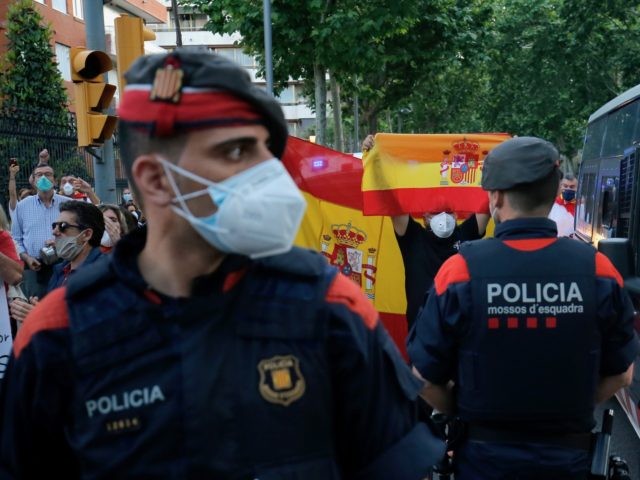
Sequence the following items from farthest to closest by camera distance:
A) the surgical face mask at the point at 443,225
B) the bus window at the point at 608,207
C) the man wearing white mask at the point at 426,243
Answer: the bus window at the point at 608,207
the surgical face mask at the point at 443,225
the man wearing white mask at the point at 426,243

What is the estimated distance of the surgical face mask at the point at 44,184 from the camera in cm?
897

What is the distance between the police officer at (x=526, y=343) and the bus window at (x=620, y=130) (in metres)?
Result: 4.15

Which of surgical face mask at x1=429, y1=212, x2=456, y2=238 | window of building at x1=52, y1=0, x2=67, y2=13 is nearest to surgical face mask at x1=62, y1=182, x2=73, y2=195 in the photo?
surgical face mask at x1=429, y1=212, x2=456, y2=238

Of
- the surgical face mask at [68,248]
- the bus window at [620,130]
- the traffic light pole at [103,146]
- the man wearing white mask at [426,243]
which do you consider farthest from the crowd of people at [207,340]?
the traffic light pole at [103,146]

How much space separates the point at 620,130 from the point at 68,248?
508cm

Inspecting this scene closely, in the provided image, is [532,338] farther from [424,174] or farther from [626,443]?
[626,443]

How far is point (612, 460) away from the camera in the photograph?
11.1 feet

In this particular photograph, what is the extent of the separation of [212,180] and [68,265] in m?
3.59

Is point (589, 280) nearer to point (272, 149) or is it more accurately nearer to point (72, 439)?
point (272, 149)

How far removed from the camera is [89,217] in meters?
5.16

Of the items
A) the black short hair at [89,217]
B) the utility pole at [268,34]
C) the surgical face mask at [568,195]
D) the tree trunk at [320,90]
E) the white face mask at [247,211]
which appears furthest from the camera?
the tree trunk at [320,90]

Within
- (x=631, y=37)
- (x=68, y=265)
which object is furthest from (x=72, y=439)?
(x=631, y=37)

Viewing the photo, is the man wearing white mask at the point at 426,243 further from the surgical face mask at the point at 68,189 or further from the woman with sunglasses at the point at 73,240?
the surgical face mask at the point at 68,189

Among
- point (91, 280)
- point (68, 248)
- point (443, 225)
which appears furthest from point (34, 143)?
point (91, 280)
